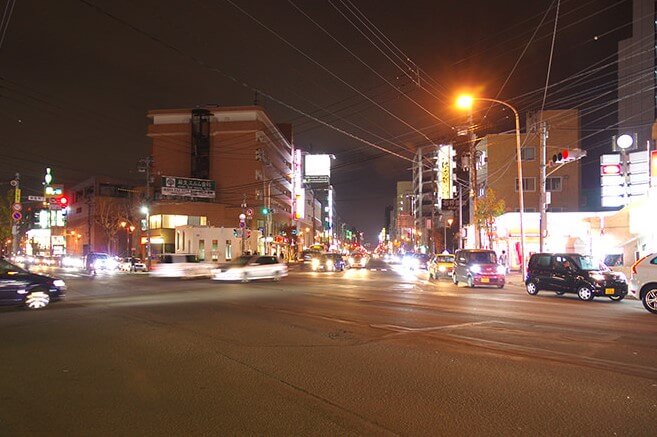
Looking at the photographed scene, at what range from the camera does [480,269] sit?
25.8 m

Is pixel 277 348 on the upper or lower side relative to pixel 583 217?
lower

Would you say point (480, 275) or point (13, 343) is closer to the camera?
point (13, 343)

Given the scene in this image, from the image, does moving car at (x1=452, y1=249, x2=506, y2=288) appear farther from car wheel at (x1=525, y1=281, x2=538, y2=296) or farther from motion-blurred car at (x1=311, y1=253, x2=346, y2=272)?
motion-blurred car at (x1=311, y1=253, x2=346, y2=272)

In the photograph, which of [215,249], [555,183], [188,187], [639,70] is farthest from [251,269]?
[639,70]

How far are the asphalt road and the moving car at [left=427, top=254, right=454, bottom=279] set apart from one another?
61.1 feet

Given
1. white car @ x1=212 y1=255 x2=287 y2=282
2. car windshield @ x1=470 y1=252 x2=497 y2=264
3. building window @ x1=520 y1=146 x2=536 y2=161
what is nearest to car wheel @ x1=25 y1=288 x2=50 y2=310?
white car @ x1=212 y1=255 x2=287 y2=282

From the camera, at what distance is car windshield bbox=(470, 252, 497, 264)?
86.6 ft

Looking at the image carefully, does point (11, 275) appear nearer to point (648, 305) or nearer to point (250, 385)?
point (250, 385)

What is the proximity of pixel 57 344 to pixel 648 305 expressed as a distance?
1520 cm

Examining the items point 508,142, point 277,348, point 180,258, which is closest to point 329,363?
point 277,348

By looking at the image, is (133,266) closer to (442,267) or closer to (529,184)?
(442,267)

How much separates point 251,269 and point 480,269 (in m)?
12.4

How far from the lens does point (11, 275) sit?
15398 mm

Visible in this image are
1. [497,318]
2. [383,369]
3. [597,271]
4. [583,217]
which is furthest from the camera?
[583,217]
